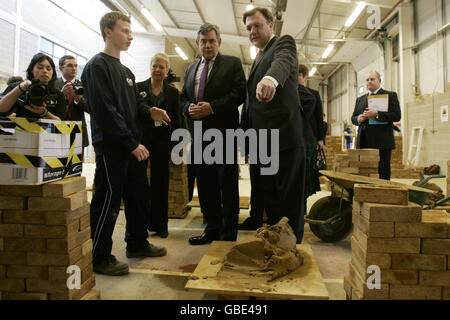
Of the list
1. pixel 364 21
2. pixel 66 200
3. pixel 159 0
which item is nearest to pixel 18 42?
pixel 159 0

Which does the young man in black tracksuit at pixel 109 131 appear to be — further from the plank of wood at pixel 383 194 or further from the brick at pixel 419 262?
the brick at pixel 419 262

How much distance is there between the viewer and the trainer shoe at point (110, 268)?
2.13 meters

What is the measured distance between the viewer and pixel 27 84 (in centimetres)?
202

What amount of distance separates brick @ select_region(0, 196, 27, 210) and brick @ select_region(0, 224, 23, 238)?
9 cm

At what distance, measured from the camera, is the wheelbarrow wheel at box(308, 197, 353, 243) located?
2.93m

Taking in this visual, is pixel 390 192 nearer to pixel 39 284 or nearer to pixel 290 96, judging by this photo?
pixel 290 96

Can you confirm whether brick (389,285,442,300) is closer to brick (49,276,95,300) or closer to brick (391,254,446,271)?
brick (391,254,446,271)

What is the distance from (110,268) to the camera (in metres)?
2.13

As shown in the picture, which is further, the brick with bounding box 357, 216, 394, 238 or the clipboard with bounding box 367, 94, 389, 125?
the clipboard with bounding box 367, 94, 389, 125

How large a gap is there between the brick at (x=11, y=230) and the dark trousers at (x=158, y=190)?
5.20 feet

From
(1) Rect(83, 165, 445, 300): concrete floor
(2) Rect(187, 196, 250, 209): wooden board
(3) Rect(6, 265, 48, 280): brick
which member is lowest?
(1) Rect(83, 165, 445, 300): concrete floor

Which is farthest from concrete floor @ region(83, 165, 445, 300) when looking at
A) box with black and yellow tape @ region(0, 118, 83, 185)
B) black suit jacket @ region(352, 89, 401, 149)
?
black suit jacket @ region(352, 89, 401, 149)

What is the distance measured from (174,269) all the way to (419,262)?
5.07ft

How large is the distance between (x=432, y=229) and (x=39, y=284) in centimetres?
192
